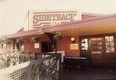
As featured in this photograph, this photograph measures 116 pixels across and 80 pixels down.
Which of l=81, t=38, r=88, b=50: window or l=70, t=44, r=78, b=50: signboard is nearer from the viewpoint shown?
l=81, t=38, r=88, b=50: window

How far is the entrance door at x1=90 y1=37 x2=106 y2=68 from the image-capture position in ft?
32.0

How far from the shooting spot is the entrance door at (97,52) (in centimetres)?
977

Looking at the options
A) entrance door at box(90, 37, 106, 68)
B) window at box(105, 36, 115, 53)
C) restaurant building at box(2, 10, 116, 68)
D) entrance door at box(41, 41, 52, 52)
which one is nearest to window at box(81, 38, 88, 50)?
restaurant building at box(2, 10, 116, 68)

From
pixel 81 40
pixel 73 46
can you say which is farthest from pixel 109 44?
pixel 73 46

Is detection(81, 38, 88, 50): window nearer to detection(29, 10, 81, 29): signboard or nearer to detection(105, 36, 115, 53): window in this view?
detection(105, 36, 115, 53): window

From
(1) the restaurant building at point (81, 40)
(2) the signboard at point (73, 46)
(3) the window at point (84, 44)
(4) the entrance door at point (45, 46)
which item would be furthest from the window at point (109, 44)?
(4) the entrance door at point (45, 46)

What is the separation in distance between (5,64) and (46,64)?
4.42 feet

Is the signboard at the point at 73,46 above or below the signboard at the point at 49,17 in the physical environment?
below

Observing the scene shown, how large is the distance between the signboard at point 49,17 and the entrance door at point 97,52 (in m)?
3.74

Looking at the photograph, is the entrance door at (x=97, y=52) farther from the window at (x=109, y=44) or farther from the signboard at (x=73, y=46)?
the signboard at (x=73, y=46)

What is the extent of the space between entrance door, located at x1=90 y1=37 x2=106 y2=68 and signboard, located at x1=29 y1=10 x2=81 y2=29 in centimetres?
374

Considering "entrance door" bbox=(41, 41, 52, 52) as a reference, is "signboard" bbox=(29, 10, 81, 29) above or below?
above

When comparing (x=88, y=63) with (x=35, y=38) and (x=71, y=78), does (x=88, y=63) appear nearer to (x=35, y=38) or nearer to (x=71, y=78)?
(x=71, y=78)

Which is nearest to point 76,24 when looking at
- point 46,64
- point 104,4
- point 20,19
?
point 46,64
